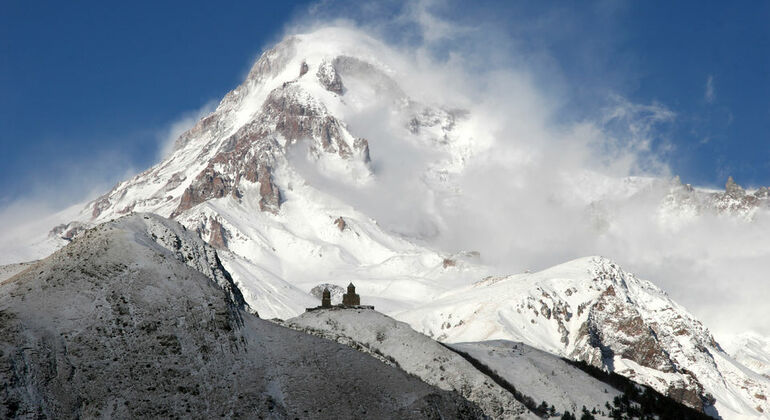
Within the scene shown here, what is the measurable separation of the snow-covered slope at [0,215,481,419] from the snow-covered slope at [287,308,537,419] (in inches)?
645

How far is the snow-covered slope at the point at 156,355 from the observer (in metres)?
70.2

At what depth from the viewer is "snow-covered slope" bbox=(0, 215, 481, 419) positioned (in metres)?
70.2

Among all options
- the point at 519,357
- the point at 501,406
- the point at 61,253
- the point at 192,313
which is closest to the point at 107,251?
the point at 61,253

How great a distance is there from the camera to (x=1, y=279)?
95.9m

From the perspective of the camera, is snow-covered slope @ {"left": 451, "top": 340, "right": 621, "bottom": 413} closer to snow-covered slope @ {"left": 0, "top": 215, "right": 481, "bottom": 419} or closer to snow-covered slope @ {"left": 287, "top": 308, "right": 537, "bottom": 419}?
snow-covered slope @ {"left": 287, "top": 308, "right": 537, "bottom": 419}

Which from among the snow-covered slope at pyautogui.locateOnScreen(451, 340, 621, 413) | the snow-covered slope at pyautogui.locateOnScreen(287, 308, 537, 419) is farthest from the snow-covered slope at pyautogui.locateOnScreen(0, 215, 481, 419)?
the snow-covered slope at pyautogui.locateOnScreen(451, 340, 621, 413)

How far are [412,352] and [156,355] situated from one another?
1637 inches

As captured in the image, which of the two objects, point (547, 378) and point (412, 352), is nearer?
point (412, 352)

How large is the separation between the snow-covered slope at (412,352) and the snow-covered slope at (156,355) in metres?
16.4

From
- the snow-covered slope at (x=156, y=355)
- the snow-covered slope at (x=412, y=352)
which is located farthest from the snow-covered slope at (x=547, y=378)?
the snow-covered slope at (x=156, y=355)

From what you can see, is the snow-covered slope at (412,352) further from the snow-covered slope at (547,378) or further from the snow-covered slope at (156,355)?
the snow-covered slope at (547,378)

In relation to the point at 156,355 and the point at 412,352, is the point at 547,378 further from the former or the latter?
the point at 156,355

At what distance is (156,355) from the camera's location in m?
76.4

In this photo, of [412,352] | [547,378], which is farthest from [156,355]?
[547,378]
